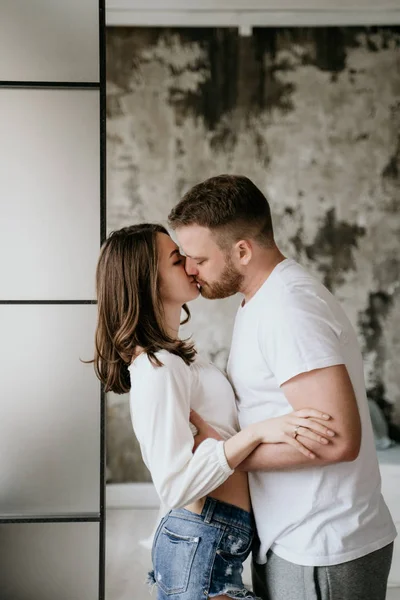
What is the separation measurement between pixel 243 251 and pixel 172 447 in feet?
1.59

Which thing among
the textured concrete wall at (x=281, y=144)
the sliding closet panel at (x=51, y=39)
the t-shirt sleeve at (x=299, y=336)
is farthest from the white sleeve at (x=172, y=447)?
the textured concrete wall at (x=281, y=144)

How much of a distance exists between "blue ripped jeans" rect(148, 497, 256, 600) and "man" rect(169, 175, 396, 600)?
0.19ft

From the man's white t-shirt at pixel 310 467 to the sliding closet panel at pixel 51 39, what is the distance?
1107 millimetres

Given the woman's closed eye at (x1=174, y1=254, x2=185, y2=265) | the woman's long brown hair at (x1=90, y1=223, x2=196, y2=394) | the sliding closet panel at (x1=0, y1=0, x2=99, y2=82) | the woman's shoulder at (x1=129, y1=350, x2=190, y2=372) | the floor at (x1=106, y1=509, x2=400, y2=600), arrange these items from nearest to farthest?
the woman's shoulder at (x1=129, y1=350, x2=190, y2=372), the woman's long brown hair at (x1=90, y1=223, x2=196, y2=394), the woman's closed eye at (x1=174, y1=254, x2=185, y2=265), the sliding closet panel at (x1=0, y1=0, x2=99, y2=82), the floor at (x1=106, y1=509, x2=400, y2=600)

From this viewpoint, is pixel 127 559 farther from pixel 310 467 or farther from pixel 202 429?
pixel 310 467

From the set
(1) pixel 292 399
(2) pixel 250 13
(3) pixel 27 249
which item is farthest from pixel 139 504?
(2) pixel 250 13

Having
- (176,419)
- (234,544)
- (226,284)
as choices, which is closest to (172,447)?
(176,419)

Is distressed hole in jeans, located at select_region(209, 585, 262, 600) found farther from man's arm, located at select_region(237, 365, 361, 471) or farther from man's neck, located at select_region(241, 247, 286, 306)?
man's neck, located at select_region(241, 247, 286, 306)

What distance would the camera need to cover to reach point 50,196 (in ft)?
7.46

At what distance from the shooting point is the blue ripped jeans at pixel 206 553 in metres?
1.57

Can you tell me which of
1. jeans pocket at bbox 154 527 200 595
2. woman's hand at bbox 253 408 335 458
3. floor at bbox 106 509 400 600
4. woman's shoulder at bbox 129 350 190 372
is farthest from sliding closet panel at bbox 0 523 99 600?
woman's hand at bbox 253 408 335 458

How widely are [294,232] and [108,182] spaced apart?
0.79 meters

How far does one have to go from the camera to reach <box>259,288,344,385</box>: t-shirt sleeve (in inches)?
56.4

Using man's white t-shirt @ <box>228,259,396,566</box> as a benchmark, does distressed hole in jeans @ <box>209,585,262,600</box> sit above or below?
below
